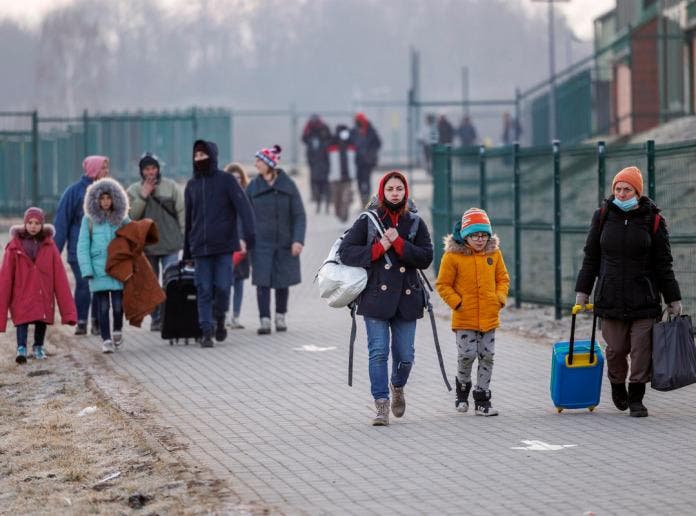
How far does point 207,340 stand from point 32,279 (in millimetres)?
1719

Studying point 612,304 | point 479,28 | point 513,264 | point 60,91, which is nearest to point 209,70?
point 479,28

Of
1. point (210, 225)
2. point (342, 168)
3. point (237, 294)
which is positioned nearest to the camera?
point (210, 225)

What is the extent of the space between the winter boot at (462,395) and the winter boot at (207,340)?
4450 mm

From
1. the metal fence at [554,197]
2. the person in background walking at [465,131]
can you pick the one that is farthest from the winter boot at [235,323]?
the person in background walking at [465,131]

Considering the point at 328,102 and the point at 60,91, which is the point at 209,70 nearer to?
the point at 328,102

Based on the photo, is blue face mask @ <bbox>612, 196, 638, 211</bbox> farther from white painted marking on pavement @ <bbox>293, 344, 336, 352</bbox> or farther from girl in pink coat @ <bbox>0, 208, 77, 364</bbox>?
girl in pink coat @ <bbox>0, 208, 77, 364</bbox>

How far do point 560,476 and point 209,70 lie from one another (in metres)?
127

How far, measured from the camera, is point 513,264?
63.1 feet

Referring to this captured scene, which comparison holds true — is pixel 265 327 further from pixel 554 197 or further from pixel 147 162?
pixel 554 197

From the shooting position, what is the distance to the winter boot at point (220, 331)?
1588 centimetres

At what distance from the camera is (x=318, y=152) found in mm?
34750

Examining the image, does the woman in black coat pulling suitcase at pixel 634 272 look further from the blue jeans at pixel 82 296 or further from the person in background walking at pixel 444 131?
the person in background walking at pixel 444 131

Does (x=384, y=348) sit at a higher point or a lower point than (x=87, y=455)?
higher

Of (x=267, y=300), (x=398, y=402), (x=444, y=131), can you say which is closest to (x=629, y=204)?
(x=398, y=402)
